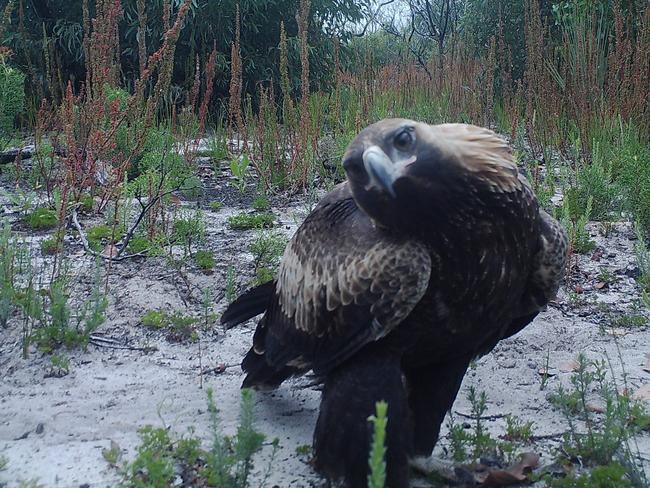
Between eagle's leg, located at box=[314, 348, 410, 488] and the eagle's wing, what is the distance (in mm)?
89

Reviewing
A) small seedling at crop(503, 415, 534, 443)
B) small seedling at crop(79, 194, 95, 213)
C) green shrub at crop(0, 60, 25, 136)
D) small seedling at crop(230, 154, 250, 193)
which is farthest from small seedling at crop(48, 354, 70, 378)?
green shrub at crop(0, 60, 25, 136)

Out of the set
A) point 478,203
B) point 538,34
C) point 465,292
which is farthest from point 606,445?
point 538,34

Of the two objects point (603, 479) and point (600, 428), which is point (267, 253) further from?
point (603, 479)

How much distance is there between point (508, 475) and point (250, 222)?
315 centimetres

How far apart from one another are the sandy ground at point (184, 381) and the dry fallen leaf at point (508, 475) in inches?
5.4

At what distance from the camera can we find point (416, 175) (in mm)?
2238

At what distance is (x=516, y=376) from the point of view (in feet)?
11.4

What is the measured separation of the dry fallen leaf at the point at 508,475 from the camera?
8.55 feet

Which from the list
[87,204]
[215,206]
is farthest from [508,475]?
[87,204]

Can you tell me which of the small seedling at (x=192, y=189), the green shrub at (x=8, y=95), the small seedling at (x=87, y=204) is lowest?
the small seedling at (x=87, y=204)

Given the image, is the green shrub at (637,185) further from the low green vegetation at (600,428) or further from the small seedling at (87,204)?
the small seedling at (87,204)

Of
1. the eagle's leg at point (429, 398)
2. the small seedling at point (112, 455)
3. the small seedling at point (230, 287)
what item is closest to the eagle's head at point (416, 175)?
the eagle's leg at point (429, 398)

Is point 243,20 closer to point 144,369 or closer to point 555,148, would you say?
point 555,148

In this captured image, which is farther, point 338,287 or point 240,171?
point 240,171
